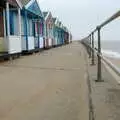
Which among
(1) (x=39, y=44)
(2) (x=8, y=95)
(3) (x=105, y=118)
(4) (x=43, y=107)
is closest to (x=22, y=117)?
(4) (x=43, y=107)

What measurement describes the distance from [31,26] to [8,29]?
10556mm

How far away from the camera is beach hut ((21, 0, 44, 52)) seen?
2372cm

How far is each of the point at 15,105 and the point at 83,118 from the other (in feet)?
4.96

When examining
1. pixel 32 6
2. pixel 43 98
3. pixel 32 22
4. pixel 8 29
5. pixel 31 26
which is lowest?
pixel 43 98

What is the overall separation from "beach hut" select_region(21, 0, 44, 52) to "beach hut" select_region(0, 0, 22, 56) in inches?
65.0

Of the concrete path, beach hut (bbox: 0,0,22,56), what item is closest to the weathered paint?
beach hut (bbox: 0,0,22,56)

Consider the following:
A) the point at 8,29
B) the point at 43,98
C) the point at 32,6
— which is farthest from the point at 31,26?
the point at 43,98

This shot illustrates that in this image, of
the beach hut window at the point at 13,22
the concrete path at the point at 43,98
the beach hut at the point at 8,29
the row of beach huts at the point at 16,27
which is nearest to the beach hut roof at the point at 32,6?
the row of beach huts at the point at 16,27

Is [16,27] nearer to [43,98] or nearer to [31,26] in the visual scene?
[31,26]

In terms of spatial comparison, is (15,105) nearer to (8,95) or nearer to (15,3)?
(8,95)

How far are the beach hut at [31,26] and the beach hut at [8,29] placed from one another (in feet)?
5.42

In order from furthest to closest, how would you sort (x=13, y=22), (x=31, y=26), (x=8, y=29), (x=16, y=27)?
1. (x=31, y=26)
2. (x=16, y=27)
3. (x=13, y=22)
4. (x=8, y=29)

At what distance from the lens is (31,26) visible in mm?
28547

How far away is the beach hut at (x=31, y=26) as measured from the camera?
2372cm
